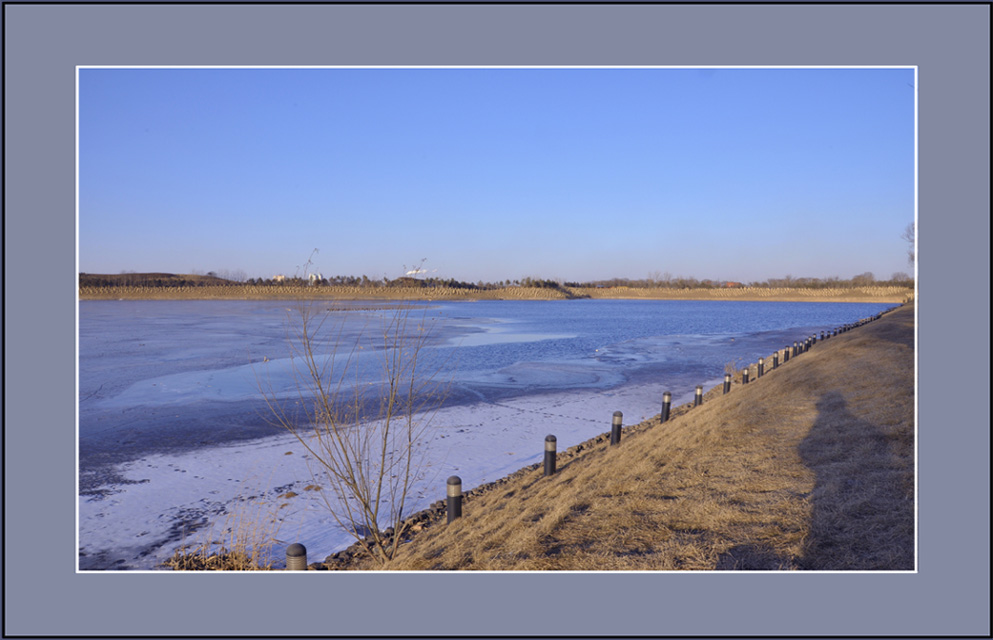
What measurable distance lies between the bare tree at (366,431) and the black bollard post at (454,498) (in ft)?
1.64

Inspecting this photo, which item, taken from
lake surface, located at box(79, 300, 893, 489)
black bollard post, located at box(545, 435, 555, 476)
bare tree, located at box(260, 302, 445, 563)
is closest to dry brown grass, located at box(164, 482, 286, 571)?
bare tree, located at box(260, 302, 445, 563)

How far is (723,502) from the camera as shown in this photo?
17.6 ft

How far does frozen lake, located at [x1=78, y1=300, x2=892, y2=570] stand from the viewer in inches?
264

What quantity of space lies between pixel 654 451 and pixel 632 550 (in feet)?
10.0

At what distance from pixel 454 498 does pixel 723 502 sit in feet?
8.77

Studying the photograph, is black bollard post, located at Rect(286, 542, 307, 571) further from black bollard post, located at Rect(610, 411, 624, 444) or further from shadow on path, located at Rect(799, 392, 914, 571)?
black bollard post, located at Rect(610, 411, 624, 444)

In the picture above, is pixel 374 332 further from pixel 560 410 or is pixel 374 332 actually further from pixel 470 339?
pixel 560 410

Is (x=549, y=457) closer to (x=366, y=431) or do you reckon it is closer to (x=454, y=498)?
(x=454, y=498)

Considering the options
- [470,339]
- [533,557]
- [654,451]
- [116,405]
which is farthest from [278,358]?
[533,557]

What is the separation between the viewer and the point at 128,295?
72.3m

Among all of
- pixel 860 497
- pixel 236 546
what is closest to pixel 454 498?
pixel 236 546

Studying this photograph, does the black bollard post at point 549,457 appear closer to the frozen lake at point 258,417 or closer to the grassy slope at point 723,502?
the grassy slope at point 723,502

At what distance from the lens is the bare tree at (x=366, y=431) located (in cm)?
563

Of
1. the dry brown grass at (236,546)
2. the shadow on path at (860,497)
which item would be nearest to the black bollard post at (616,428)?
the shadow on path at (860,497)
